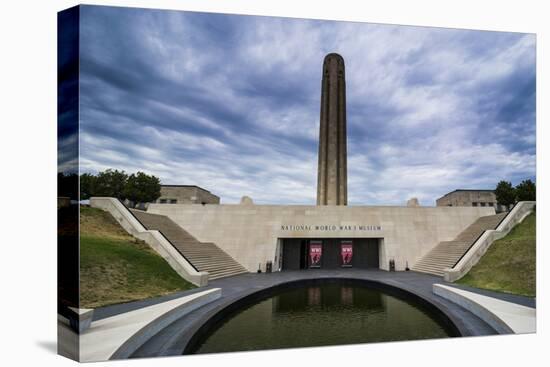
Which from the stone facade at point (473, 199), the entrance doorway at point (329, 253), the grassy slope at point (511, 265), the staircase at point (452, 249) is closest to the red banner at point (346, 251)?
the entrance doorway at point (329, 253)

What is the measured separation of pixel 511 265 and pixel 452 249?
9.88 m

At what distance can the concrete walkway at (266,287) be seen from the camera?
1062cm

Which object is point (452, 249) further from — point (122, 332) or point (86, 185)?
point (86, 185)

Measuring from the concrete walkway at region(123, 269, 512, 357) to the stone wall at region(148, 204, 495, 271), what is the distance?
2546 mm

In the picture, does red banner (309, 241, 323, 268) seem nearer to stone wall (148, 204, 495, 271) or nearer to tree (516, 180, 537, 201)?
stone wall (148, 204, 495, 271)

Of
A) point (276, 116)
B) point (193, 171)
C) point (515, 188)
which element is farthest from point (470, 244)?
point (193, 171)

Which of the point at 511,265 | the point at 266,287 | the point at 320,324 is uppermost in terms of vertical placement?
the point at 511,265

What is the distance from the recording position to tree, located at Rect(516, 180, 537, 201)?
1493 centimetres

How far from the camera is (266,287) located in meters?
19.2

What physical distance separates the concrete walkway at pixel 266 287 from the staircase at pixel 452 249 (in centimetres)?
118

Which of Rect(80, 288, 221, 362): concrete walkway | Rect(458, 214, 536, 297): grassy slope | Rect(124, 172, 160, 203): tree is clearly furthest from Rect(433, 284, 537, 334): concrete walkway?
Rect(124, 172, 160, 203): tree

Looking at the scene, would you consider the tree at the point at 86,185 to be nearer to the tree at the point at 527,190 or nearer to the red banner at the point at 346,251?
the tree at the point at 527,190

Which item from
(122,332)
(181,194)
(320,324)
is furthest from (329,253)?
(181,194)

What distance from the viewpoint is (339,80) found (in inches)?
1473
